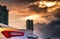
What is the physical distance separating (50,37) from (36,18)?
744mm

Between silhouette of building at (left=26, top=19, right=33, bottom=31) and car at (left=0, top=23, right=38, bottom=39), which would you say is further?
silhouette of building at (left=26, top=19, right=33, bottom=31)

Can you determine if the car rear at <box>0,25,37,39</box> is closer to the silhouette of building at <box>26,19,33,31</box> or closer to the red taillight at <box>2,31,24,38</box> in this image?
the red taillight at <box>2,31,24,38</box>

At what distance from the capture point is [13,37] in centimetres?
217

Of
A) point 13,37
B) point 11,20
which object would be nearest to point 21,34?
point 13,37

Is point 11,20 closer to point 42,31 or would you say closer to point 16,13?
point 16,13

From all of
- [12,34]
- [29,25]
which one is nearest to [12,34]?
[12,34]

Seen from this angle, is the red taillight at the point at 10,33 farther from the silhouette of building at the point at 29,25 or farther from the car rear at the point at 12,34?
the silhouette of building at the point at 29,25

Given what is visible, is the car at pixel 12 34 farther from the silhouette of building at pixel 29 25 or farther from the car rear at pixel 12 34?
the silhouette of building at pixel 29 25

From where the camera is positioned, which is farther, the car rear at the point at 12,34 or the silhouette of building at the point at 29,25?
the silhouette of building at the point at 29,25

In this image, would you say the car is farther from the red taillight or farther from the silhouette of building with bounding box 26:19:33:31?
the silhouette of building with bounding box 26:19:33:31

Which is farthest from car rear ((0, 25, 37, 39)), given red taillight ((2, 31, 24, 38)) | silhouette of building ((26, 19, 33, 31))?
silhouette of building ((26, 19, 33, 31))

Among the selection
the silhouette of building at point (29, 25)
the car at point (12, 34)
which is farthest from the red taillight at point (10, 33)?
the silhouette of building at point (29, 25)

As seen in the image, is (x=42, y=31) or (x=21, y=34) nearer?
(x=21, y=34)

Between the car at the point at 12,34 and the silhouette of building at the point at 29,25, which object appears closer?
the car at the point at 12,34
